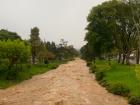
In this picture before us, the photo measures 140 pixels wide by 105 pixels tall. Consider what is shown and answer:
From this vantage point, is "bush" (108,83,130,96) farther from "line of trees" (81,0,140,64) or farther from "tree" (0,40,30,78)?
"line of trees" (81,0,140,64)

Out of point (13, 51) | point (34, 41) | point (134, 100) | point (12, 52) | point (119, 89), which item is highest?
point (34, 41)

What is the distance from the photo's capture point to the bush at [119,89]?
39156 mm

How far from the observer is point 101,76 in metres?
56.4

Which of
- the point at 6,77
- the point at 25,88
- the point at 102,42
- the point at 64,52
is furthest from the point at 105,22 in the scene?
the point at 64,52

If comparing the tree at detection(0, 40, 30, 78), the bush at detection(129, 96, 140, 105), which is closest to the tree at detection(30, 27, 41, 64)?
the tree at detection(0, 40, 30, 78)

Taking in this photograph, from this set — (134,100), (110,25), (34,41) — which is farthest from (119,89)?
(34,41)

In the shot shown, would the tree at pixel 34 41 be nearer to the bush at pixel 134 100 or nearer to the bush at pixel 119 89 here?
the bush at pixel 119 89

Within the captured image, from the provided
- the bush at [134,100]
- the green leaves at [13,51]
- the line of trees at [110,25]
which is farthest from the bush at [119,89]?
the line of trees at [110,25]

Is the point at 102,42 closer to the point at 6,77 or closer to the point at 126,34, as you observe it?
the point at 126,34

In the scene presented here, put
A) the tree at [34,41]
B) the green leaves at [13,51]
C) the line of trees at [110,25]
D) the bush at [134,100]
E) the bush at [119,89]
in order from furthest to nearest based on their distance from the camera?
the tree at [34,41], the line of trees at [110,25], the green leaves at [13,51], the bush at [119,89], the bush at [134,100]

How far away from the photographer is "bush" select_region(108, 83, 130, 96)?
128 ft

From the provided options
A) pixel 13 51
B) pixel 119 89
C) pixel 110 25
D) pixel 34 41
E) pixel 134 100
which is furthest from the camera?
pixel 34 41

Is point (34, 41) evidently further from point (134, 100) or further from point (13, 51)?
point (134, 100)

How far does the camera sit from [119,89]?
40.3m
